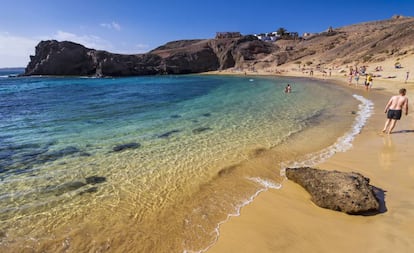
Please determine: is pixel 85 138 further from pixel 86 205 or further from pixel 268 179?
pixel 268 179

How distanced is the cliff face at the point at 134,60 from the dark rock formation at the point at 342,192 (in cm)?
8821

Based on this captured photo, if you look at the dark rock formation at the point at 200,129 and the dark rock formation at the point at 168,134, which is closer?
the dark rock formation at the point at 168,134

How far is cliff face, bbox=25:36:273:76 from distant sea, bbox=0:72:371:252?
77.5m

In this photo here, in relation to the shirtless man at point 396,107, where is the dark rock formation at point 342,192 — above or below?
below

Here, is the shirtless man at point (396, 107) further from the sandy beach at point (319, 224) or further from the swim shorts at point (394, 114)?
the sandy beach at point (319, 224)

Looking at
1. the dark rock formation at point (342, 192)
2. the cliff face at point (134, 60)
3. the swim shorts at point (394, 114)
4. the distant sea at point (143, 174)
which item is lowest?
the distant sea at point (143, 174)

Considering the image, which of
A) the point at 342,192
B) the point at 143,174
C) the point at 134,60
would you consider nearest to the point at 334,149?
the point at 342,192

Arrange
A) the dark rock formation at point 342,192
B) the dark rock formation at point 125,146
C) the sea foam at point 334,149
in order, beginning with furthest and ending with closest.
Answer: the dark rock formation at point 125,146 → the sea foam at point 334,149 → the dark rock formation at point 342,192

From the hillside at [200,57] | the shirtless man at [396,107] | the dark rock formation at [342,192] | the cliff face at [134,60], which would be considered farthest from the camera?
the cliff face at [134,60]

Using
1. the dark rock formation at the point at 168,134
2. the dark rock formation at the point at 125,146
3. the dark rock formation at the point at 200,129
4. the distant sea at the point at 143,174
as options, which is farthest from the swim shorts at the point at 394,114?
the dark rock formation at the point at 125,146

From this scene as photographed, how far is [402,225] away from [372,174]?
2.59 metres

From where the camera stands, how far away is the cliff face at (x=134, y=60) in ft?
285

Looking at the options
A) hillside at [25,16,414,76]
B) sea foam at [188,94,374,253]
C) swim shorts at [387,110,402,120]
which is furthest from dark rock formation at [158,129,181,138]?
hillside at [25,16,414,76]

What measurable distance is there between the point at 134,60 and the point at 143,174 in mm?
90015
